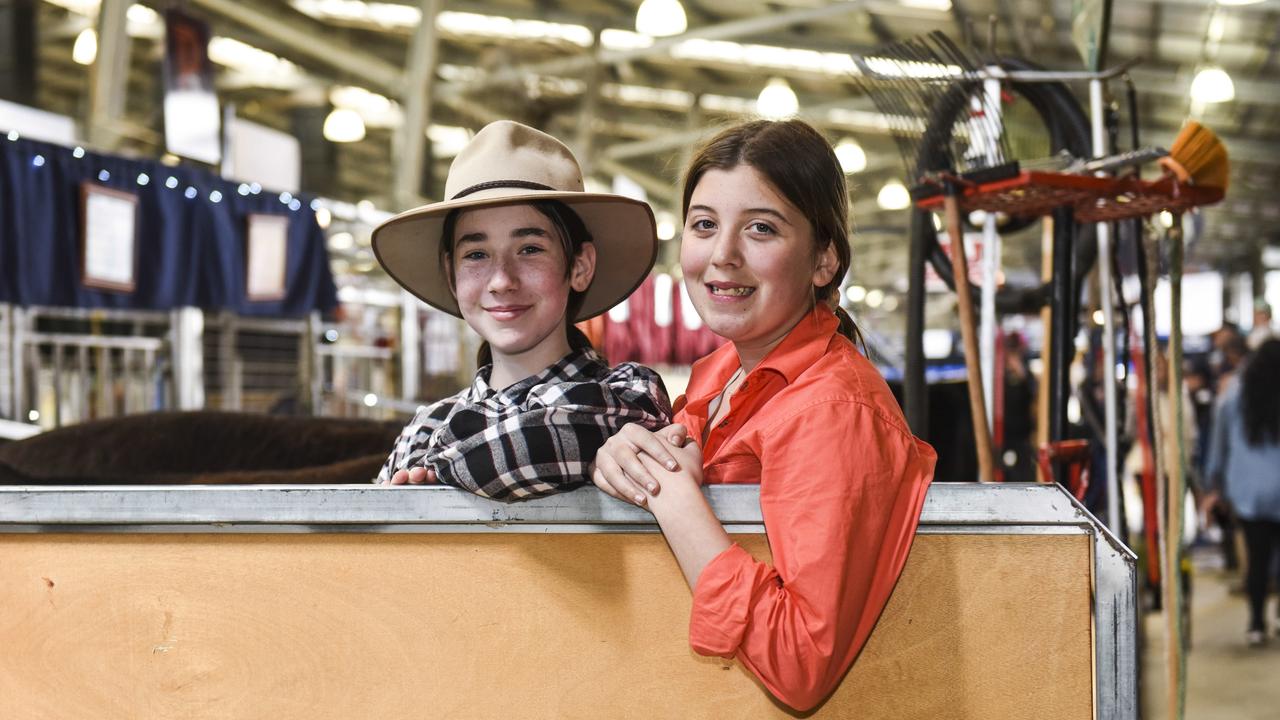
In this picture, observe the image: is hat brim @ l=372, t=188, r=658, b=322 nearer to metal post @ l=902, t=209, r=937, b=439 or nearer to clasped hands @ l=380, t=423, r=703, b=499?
clasped hands @ l=380, t=423, r=703, b=499

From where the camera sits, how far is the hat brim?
1.59m

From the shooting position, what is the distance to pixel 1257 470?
226 inches

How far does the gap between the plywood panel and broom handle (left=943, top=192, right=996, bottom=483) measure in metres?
0.92

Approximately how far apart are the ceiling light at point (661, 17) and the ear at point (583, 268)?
8.04m

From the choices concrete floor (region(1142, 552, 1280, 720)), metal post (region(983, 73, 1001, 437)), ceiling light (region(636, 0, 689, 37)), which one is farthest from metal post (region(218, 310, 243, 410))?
metal post (region(983, 73, 1001, 437))

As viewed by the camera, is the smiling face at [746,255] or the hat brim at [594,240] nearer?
the smiling face at [746,255]

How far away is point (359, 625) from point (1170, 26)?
11.7m

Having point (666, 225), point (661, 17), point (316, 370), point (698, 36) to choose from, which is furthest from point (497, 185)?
point (666, 225)

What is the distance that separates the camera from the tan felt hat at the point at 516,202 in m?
1.55

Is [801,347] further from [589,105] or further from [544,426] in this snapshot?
[589,105]

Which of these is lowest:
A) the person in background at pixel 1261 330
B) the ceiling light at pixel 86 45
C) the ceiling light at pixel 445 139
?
the person in background at pixel 1261 330

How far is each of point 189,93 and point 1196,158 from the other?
6680 mm

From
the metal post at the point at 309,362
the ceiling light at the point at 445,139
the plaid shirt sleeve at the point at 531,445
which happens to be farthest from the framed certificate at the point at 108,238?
the ceiling light at the point at 445,139

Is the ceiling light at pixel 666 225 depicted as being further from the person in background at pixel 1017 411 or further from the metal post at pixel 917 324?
the metal post at pixel 917 324
